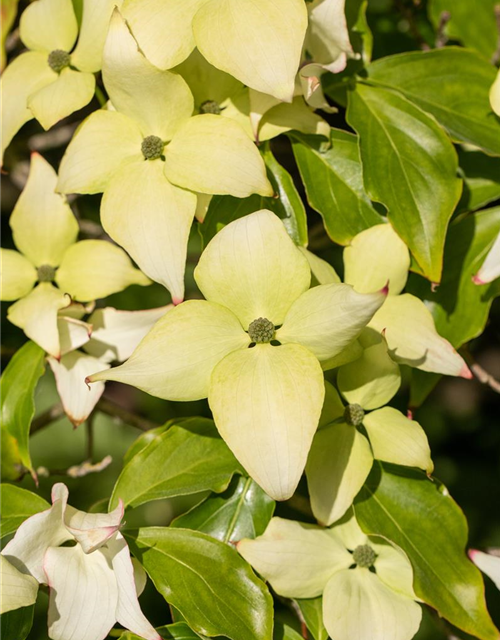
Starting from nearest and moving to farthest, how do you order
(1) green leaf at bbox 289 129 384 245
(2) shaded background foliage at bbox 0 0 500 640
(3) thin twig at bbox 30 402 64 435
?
(1) green leaf at bbox 289 129 384 245
(3) thin twig at bbox 30 402 64 435
(2) shaded background foliage at bbox 0 0 500 640

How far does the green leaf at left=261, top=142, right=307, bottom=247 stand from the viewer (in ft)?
2.70

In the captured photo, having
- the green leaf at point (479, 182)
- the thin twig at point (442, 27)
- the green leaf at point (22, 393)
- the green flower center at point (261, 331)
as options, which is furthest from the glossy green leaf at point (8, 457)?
the thin twig at point (442, 27)

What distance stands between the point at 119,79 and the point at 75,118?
0.80 m

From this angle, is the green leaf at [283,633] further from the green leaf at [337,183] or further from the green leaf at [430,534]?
the green leaf at [337,183]

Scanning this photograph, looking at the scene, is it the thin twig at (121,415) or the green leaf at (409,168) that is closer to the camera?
the green leaf at (409,168)

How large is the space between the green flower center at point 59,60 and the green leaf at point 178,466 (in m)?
0.41

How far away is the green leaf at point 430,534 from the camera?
2.50 ft

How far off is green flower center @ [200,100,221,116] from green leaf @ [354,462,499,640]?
41 centimetres

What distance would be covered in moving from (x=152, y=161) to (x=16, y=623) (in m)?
0.46

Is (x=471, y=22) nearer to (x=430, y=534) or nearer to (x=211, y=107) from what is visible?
(x=211, y=107)

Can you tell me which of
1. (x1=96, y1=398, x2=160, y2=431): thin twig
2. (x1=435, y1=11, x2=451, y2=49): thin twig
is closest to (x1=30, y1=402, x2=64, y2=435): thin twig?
(x1=96, y1=398, x2=160, y2=431): thin twig

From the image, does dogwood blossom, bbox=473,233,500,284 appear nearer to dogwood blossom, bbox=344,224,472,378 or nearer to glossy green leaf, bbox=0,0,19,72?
dogwood blossom, bbox=344,224,472,378

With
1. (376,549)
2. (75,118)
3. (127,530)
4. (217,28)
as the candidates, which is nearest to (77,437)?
(75,118)

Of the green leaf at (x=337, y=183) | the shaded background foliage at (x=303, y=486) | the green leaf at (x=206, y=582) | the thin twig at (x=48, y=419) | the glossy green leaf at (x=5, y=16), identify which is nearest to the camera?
the green leaf at (x=206, y=582)
